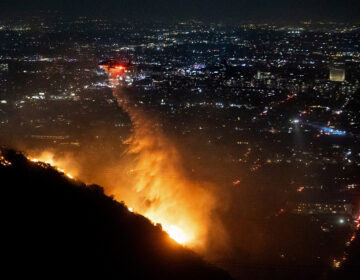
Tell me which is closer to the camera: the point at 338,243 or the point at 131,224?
the point at 131,224

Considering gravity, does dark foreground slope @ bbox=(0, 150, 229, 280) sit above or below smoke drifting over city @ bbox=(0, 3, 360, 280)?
below

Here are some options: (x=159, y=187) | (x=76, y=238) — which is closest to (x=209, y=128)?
(x=159, y=187)

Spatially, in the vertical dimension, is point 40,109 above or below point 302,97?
below

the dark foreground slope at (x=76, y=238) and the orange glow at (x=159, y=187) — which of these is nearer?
the dark foreground slope at (x=76, y=238)

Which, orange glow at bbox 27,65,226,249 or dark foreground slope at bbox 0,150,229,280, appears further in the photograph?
orange glow at bbox 27,65,226,249

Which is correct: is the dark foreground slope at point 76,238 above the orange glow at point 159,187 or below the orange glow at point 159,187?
below

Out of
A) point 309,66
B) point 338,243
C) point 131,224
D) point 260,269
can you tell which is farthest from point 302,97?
point 131,224

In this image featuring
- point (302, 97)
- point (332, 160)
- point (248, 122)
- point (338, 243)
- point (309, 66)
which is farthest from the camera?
point (309, 66)

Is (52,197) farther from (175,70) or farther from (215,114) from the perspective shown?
(175,70)
